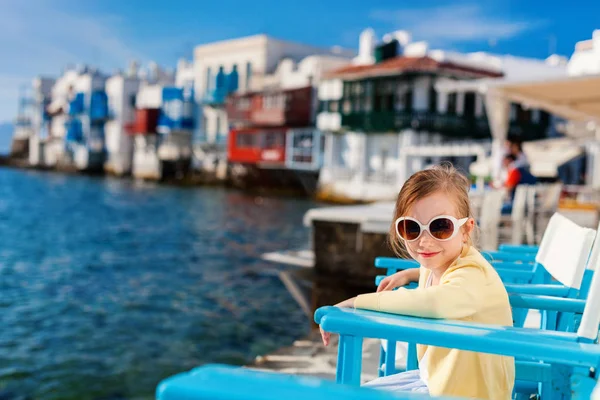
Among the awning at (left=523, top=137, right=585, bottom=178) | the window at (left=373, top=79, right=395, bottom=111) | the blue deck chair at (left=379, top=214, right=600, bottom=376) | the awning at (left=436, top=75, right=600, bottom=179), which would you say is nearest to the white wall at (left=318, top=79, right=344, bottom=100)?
the window at (left=373, top=79, right=395, bottom=111)

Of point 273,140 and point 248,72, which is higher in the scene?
point 248,72

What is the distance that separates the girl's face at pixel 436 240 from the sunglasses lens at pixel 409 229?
0.01 metres

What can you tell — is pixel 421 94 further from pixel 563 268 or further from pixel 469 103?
pixel 563 268

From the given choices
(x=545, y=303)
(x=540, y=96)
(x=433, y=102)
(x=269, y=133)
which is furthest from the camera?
(x=269, y=133)

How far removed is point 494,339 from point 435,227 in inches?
19.7

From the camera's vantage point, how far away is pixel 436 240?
185 cm

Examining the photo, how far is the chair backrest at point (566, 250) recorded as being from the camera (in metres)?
2.29

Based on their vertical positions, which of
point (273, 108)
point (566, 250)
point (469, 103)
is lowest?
point (566, 250)

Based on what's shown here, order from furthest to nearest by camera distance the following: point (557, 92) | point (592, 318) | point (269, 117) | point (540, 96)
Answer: point (269, 117), point (540, 96), point (557, 92), point (592, 318)

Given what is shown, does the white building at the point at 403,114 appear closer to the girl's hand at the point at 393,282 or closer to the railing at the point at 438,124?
the railing at the point at 438,124

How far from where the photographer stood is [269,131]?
154 feet

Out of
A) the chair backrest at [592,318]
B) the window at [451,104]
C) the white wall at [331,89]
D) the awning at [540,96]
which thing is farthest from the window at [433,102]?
the chair backrest at [592,318]

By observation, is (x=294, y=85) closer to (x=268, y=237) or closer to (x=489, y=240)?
(x=268, y=237)

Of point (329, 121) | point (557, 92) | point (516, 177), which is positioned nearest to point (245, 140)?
point (329, 121)
